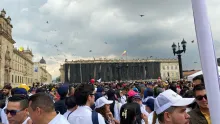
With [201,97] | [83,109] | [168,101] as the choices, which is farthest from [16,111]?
[201,97]

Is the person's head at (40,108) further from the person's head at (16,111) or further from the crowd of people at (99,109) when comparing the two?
the person's head at (16,111)

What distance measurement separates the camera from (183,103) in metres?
2.21

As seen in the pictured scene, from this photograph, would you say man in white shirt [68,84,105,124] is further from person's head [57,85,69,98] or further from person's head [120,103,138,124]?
person's head [57,85,69,98]

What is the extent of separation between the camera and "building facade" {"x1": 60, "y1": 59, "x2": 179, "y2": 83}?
9638 cm

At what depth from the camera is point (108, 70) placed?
99312 millimetres

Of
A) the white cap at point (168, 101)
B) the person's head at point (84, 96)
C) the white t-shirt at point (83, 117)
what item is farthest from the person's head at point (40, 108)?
the white cap at point (168, 101)

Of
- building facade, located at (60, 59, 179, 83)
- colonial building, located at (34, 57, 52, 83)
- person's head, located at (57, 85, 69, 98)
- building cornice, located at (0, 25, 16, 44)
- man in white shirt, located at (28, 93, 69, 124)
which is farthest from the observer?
building facade, located at (60, 59, 179, 83)

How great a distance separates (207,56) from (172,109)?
95cm

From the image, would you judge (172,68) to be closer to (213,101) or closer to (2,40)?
(2,40)

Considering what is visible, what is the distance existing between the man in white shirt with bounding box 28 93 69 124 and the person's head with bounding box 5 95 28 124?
95cm

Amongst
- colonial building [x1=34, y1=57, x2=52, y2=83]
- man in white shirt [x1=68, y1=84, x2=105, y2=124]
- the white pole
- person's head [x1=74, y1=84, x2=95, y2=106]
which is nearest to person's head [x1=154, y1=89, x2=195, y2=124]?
the white pole

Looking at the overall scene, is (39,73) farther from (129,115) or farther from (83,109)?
(129,115)

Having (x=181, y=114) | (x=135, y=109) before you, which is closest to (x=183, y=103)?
(x=181, y=114)

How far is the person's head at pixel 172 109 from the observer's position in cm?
218
